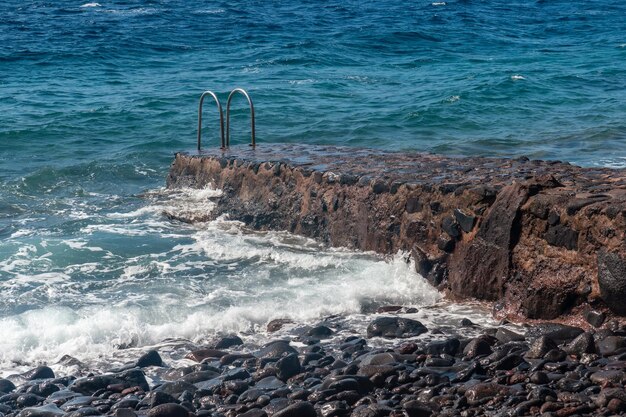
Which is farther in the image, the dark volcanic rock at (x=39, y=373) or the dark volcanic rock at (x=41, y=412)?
the dark volcanic rock at (x=39, y=373)

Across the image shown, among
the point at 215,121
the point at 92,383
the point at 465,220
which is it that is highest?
the point at 465,220

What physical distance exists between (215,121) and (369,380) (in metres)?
13.2

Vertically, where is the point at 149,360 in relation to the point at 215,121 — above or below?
above

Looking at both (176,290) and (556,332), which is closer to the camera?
(556,332)

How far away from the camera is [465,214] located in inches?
301

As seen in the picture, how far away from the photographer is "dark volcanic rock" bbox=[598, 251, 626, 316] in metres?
6.27

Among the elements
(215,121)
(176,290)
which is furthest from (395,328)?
(215,121)

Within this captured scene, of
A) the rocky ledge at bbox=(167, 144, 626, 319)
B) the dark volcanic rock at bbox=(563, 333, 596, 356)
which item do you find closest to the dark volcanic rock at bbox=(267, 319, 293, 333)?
the rocky ledge at bbox=(167, 144, 626, 319)

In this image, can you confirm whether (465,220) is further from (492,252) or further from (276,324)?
(276,324)

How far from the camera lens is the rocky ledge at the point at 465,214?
6.62m

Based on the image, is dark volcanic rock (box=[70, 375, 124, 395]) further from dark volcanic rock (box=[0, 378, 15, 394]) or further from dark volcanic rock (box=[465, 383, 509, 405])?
dark volcanic rock (box=[465, 383, 509, 405])

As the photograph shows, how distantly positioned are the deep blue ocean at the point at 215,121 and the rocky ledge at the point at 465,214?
10.8 inches

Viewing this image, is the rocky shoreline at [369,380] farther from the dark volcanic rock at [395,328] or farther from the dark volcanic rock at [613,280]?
the dark volcanic rock at [613,280]

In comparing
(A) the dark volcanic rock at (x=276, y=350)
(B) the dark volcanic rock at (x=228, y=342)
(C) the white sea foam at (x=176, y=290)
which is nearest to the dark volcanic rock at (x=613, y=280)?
(C) the white sea foam at (x=176, y=290)
